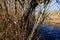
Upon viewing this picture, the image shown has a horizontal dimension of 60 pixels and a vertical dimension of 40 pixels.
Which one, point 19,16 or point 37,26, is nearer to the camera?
point 19,16

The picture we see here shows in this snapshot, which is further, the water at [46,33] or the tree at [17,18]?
the water at [46,33]

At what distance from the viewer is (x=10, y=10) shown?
17.3 feet

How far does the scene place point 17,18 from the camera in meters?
Result: 5.37

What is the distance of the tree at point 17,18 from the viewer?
5.17 m

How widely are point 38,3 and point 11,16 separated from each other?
2.73ft

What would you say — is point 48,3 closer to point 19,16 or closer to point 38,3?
point 38,3

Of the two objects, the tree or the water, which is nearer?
the tree

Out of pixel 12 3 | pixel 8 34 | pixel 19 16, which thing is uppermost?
pixel 12 3

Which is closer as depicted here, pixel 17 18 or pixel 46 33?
pixel 17 18

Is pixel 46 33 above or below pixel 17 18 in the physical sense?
below

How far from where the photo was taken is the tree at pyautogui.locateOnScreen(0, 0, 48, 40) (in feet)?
17.0

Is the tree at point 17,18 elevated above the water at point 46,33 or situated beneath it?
elevated above

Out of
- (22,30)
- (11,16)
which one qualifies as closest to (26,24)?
(22,30)

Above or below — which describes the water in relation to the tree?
below
